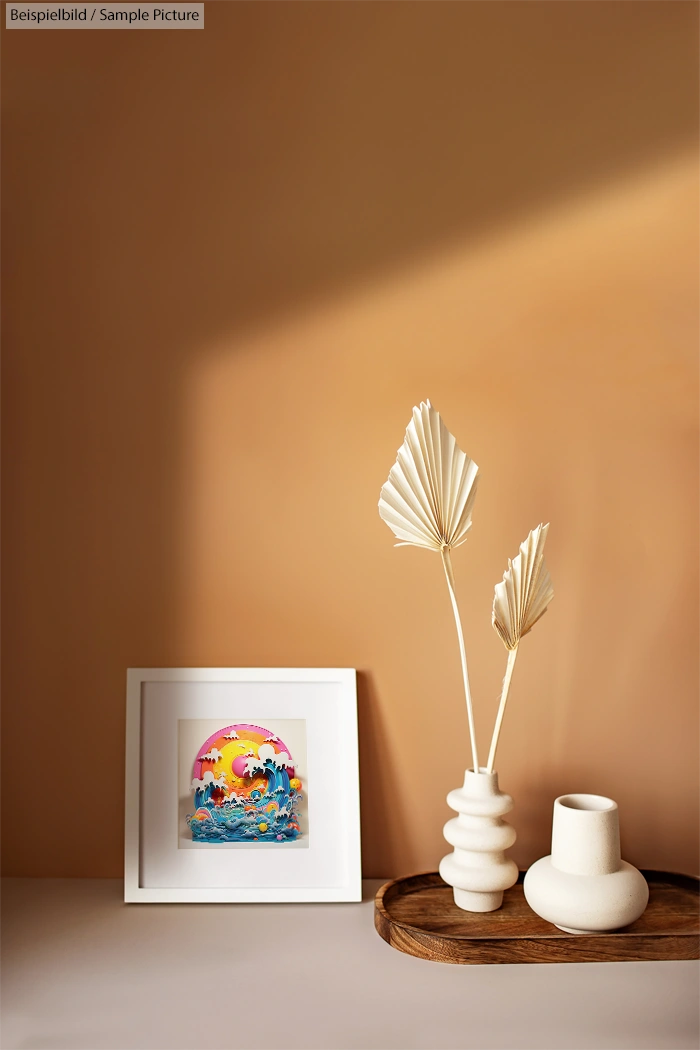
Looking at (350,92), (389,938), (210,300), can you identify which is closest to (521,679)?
(389,938)

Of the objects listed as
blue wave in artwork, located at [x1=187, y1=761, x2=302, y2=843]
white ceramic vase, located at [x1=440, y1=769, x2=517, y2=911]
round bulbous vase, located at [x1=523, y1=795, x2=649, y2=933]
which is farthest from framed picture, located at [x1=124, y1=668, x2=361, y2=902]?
round bulbous vase, located at [x1=523, y1=795, x2=649, y2=933]

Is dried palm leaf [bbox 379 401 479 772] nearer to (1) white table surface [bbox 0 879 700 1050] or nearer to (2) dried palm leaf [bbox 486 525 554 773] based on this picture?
(2) dried palm leaf [bbox 486 525 554 773]

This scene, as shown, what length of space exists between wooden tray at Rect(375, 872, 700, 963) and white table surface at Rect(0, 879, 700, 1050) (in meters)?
0.01

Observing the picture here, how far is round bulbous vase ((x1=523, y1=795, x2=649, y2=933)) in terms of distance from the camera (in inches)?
37.4

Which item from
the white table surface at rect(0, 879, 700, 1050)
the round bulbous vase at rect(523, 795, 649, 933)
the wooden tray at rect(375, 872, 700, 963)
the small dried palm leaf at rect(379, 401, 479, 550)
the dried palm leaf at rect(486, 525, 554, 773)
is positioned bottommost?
the white table surface at rect(0, 879, 700, 1050)

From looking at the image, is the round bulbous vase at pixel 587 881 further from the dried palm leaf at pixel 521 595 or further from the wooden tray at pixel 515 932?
the dried palm leaf at pixel 521 595

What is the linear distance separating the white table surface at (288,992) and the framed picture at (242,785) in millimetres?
51

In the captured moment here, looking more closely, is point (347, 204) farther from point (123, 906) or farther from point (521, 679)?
point (123, 906)

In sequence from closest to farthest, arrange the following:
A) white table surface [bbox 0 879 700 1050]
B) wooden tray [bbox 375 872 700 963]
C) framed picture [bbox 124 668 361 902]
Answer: white table surface [bbox 0 879 700 1050] < wooden tray [bbox 375 872 700 963] < framed picture [bbox 124 668 361 902]

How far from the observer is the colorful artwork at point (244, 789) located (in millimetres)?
1120

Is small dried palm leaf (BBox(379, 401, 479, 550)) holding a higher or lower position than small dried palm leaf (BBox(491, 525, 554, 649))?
higher

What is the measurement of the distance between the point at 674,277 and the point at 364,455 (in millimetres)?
503

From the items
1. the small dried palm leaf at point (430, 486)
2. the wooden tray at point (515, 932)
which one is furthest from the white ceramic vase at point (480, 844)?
the small dried palm leaf at point (430, 486)

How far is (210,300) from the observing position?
1173mm
